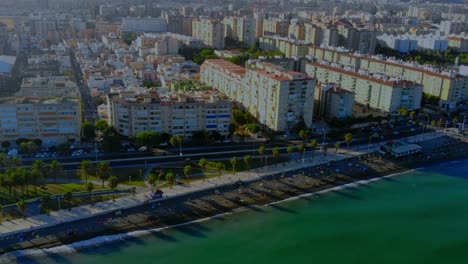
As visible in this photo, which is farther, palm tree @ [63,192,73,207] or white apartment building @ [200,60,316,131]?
white apartment building @ [200,60,316,131]

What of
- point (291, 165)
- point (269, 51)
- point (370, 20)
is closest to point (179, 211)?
point (291, 165)

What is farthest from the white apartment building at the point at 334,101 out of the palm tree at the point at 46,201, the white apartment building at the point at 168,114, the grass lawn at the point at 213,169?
the palm tree at the point at 46,201

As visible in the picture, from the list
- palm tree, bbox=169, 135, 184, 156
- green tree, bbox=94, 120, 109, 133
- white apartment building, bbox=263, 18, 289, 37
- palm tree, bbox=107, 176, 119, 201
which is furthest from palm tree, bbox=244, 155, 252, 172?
white apartment building, bbox=263, 18, 289, 37

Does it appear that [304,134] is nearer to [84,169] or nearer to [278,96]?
[278,96]

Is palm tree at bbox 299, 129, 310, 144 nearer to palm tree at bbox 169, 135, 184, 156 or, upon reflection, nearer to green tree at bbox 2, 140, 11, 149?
palm tree at bbox 169, 135, 184, 156

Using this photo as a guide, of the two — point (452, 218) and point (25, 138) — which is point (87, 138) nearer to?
point (25, 138)

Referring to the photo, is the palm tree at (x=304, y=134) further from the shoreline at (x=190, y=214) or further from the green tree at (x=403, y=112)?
the green tree at (x=403, y=112)
